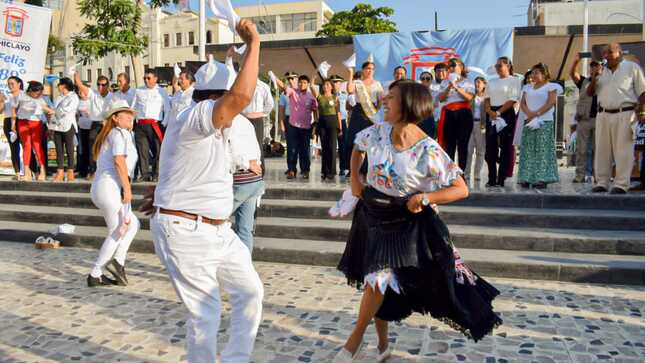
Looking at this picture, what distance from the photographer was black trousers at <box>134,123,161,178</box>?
9.83 metres

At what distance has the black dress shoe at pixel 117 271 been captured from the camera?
213 inches

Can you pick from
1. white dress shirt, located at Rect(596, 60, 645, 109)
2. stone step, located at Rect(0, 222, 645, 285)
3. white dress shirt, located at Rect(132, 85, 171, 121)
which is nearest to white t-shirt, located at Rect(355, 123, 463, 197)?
stone step, located at Rect(0, 222, 645, 285)

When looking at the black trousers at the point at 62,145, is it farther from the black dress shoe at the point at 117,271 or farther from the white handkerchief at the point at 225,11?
the white handkerchief at the point at 225,11

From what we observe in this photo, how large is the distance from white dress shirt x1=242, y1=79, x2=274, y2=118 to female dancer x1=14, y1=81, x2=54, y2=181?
204 inches

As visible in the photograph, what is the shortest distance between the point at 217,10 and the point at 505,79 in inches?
275

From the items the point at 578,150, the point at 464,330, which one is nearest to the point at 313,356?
the point at 464,330

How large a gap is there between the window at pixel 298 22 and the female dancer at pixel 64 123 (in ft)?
182

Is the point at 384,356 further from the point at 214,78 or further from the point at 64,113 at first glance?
the point at 64,113

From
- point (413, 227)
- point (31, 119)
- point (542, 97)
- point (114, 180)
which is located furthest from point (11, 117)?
point (413, 227)

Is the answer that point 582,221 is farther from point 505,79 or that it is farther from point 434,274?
point 434,274

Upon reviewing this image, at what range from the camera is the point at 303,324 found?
14.0 ft

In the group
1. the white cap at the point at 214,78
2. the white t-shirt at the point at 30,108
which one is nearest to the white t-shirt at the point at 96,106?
the white t-shirt at the point at 30,108

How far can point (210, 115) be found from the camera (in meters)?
2.52

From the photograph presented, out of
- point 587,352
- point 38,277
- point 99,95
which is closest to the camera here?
point 587,352
